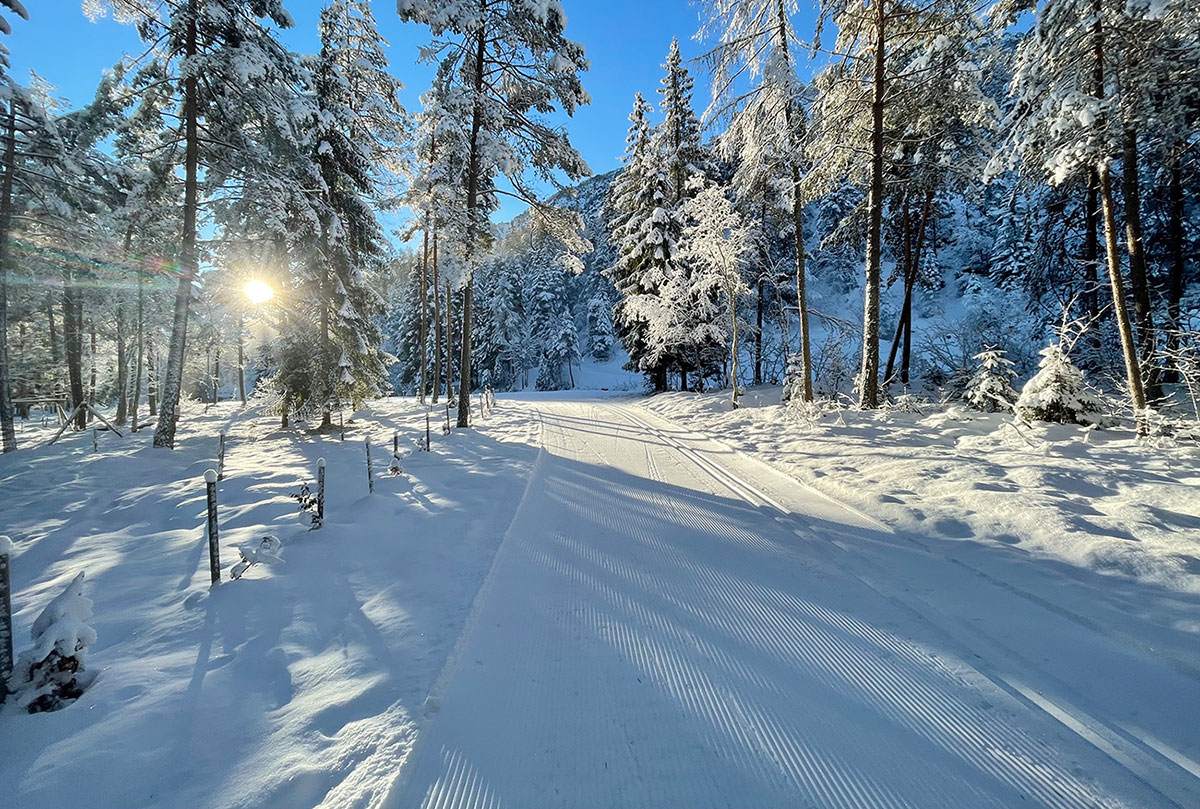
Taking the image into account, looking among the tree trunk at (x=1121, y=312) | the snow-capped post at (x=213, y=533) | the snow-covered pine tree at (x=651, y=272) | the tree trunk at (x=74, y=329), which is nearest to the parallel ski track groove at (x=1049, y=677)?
the snow-capped post at (x=213, y=533)

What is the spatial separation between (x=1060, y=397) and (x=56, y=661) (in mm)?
10790

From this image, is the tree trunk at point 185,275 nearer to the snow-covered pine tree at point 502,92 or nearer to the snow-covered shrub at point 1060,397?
the snow-covered pine tree at point 502,92

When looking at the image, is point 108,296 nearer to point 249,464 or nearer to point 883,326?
point 249,464

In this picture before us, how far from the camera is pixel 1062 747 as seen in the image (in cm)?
209

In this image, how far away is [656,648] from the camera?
285 centimetres

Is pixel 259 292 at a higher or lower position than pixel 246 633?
higher

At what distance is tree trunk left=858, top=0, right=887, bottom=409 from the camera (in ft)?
29.1

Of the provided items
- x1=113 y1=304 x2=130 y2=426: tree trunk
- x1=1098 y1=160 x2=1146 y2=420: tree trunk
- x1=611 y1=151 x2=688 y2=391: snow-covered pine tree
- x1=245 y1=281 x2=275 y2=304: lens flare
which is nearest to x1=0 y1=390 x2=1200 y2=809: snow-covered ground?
x1=1098 y1=160 x2=1146 y2=420: tree trunk

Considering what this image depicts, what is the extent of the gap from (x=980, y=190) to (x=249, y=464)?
18.8 metres

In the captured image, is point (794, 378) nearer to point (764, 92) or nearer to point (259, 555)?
point (764, 92)

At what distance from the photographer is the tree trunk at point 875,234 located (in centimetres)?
888

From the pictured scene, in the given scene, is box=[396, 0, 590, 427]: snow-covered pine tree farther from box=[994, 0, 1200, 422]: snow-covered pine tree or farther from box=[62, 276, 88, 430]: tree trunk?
box=[62, 276, 88, 430]: tree trunk

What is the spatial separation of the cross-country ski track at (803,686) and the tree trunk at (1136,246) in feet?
21.9

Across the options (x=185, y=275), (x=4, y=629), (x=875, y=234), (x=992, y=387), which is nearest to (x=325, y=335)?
(x=185, y=275)
